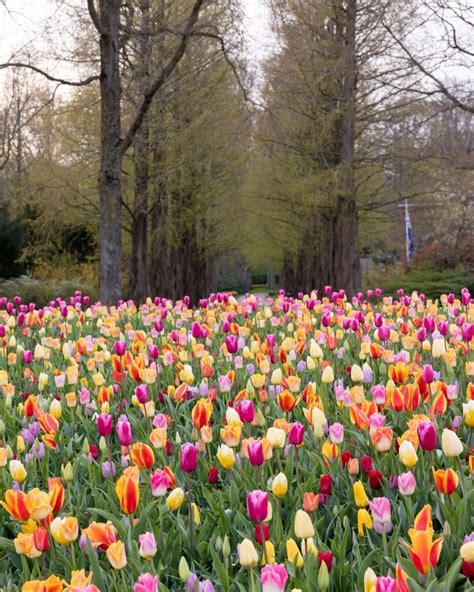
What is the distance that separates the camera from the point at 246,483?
6.72 feet

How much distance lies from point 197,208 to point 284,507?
16.9 m

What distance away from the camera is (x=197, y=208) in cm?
1861

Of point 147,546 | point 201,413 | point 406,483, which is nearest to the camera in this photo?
point 147,546

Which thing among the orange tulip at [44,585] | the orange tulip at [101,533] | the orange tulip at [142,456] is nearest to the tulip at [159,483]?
the orange tulip at [142,456]

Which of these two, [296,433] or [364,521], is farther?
[296,433]

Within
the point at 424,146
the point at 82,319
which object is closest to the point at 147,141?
the point at 424,146

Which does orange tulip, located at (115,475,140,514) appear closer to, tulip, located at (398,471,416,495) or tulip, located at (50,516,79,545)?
tulip, located at (50,516,79,545)

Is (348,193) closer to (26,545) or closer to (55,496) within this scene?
(55,496)

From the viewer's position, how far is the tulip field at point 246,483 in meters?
1.50

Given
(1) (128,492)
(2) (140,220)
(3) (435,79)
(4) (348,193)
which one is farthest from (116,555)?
(2) (140,220)

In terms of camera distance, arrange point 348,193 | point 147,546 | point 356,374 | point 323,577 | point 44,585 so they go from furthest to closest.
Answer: point 348,193
point 356,374
point 147,546
point 323,577
point 44,585

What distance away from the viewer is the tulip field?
59.1 inches

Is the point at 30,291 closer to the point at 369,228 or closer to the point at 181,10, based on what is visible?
the point at 181,10

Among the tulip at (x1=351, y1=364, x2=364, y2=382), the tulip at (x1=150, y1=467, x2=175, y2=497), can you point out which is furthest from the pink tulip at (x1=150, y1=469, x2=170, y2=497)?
the tulip at (x1=351, y1=364, x2=364, y2=382)
